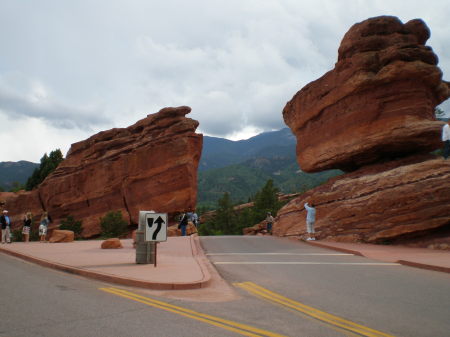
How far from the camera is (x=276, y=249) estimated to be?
14.7m

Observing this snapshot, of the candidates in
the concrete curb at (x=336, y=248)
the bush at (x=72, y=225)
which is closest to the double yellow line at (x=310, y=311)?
the concrete curb at (x=336, y=248)

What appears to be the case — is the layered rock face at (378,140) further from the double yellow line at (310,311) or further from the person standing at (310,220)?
the double yellow line at (310,311)

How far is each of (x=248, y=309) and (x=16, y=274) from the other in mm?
6431

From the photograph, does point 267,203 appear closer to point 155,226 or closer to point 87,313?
point 155,226

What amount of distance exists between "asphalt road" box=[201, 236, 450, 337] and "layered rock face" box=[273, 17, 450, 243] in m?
4.15

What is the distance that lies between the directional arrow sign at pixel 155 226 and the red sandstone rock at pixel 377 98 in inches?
515

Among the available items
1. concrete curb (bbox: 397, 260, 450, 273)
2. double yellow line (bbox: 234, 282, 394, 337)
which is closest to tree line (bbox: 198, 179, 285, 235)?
concrete curb (bbox: 397, 260, 450, 273)

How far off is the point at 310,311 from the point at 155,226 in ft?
15.9

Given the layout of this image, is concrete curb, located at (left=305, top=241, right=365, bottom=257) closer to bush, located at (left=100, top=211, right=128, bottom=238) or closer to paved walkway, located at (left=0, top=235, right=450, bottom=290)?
paved walkway, located at (left=0, top=235, right=450, bottom=290)

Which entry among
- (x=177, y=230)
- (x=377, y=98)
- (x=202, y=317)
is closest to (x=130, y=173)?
(x=177, y=230)

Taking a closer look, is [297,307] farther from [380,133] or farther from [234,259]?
[380,133]

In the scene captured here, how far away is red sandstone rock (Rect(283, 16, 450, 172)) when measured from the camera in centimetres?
1772

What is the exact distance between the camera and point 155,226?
9.32m

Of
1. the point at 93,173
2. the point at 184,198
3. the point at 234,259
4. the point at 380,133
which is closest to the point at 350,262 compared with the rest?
the point at 234,259
